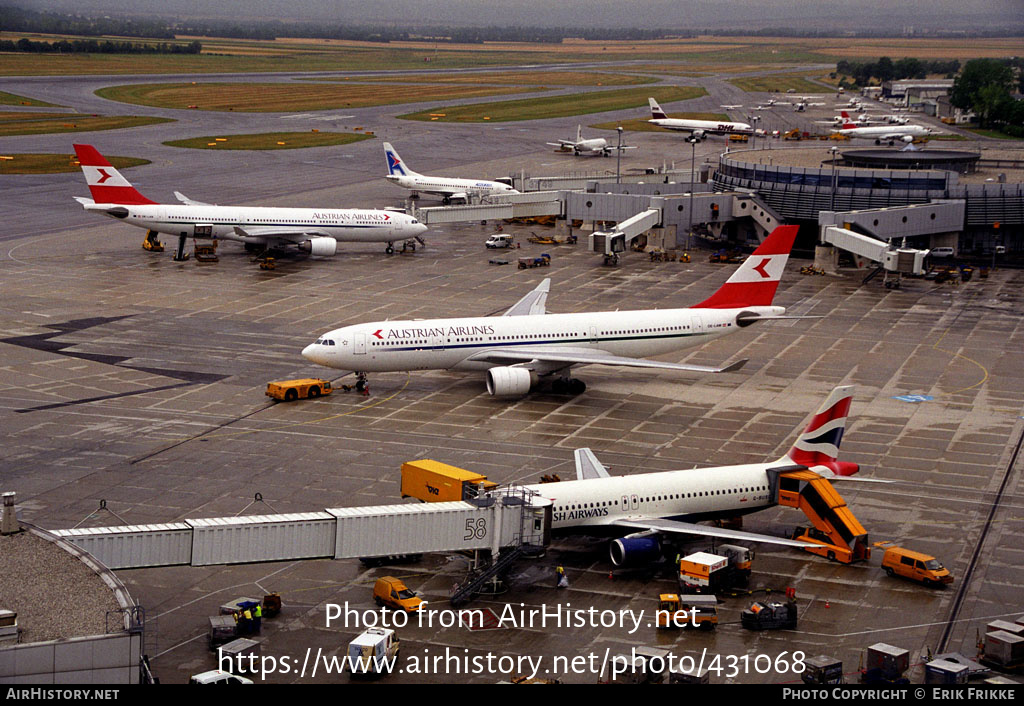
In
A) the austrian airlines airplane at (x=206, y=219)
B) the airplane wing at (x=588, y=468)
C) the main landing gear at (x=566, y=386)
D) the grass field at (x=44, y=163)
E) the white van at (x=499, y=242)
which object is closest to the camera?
the airplane wing at (x=588, y=468)

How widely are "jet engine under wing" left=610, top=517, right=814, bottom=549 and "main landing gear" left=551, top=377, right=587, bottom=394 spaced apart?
79.5 ft

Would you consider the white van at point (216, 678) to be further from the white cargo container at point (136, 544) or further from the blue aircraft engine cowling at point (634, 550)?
the blue aircraft engine cowling at point (634, 550)

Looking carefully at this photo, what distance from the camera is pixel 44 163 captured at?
164875mm

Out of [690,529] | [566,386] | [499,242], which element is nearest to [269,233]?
[499,242]

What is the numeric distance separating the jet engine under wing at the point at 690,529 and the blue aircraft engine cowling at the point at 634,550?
75 centimetres

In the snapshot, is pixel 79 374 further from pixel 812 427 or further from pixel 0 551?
pixel 812 427

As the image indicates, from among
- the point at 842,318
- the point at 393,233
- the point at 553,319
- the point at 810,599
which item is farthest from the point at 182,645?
the point at 393,233

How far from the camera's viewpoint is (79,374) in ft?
241

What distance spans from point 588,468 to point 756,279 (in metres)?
28.3

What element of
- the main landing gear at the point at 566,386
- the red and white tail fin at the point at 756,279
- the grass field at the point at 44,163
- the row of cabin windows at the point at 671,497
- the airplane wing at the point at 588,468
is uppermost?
the red and white tail fin at the point at 756,279

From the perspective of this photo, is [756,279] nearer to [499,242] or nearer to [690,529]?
[690,529]

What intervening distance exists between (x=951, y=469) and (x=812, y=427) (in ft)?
40.3

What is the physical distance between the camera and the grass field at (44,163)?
159500 millimetres

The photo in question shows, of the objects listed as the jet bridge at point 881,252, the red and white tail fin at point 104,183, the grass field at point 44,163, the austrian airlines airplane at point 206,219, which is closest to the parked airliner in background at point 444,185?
the austrian airlines airplane at point 206,219
